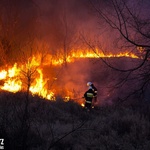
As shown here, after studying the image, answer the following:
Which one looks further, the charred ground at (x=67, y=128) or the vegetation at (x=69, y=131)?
the vegetation at (x=69, y=131)

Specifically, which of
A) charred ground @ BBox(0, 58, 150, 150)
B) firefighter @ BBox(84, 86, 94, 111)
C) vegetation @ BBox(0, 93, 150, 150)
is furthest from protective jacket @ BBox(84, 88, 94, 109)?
vegetation @ BBox(0, 93, 150, 150)

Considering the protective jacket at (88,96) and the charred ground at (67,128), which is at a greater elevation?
the protective jacket at (88,96)

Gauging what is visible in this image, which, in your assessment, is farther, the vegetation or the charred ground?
the vegetation

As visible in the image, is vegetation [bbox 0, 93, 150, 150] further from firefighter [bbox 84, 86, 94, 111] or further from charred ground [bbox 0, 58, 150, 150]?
firefighter [bbox 84, 86, 94, 111]

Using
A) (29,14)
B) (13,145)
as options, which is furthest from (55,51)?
(13,145)

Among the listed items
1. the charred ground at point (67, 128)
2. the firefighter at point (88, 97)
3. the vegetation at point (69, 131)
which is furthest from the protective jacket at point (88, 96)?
the vegetation at point (69, 131)

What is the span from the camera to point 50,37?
90.3ft

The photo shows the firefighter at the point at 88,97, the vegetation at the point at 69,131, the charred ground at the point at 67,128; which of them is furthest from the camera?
the firefighter at the point at 88,97

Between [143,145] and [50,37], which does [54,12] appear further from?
[143,145]

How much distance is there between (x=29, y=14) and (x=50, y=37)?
2.88 metres

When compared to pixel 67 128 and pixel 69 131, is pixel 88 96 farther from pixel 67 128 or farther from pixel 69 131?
pixel 69 131

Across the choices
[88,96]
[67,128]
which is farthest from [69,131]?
[88,96]

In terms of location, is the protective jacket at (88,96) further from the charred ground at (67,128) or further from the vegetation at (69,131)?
the vegetation at (69,131)

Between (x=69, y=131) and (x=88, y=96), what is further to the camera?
(x=88, y=96)
